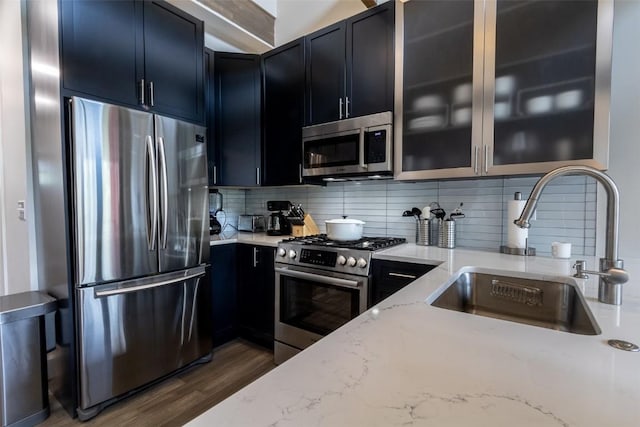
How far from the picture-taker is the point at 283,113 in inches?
103

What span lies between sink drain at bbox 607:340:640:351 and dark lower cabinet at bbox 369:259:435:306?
1014mm

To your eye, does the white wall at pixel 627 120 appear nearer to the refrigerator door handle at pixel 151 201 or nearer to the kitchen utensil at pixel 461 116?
the kitchen utensil at pixel 461 116

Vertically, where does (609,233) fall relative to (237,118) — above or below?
below

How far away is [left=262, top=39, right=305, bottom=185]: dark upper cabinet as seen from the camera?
2.52 m

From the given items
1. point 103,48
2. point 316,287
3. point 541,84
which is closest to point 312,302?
point 316,287

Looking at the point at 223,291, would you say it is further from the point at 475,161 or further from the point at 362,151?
the point at 475,161

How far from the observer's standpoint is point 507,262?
1580mm

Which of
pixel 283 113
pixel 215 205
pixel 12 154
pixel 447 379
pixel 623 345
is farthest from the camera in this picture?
pixel 215 205

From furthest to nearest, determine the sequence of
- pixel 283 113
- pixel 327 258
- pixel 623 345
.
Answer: pixel 283 113
pixel 327 258
pixel 623 345

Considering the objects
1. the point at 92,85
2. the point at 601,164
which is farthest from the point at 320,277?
the point at 92,85

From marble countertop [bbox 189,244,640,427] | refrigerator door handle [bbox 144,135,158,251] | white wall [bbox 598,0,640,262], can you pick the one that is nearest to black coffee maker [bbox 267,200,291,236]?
refrigerator door handle [bbox 144,135,158,251]

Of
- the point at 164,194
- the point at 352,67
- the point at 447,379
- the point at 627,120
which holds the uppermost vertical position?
the point at 352,67

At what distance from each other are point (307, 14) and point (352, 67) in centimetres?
117

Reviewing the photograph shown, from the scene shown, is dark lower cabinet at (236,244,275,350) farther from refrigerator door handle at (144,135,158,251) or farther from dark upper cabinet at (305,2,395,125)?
dark upper cabinet at (305,2,395,125)
